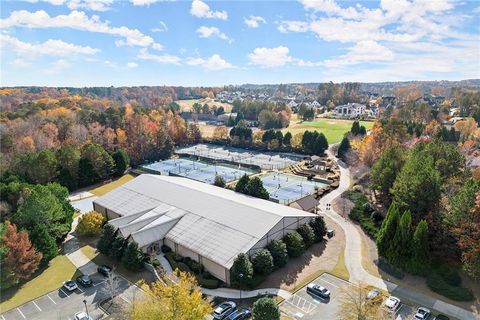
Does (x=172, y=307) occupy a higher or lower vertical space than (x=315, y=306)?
higher

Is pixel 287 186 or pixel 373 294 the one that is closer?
pixel 373 294

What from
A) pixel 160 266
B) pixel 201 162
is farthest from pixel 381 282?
pixel 201 162

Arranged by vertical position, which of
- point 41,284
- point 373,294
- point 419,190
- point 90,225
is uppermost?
point 419,190

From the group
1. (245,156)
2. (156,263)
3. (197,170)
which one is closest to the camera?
(156,263)

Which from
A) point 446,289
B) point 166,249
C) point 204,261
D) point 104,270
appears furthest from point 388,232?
point 104,270

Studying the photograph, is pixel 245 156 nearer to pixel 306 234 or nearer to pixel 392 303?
pixel 306 234

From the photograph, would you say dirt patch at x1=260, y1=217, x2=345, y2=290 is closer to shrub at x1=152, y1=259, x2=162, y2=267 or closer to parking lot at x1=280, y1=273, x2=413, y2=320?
parking lot at x1=280, y1=273, x2=413, y2=320
